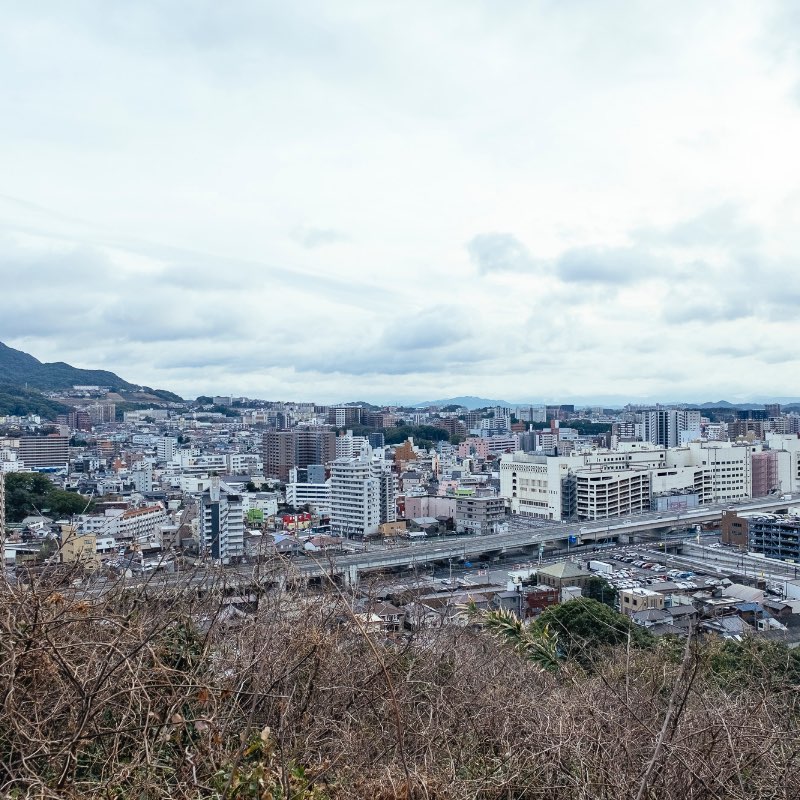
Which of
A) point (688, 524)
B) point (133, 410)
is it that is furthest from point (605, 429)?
point (133, 410)

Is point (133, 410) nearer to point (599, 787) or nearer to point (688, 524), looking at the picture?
point (688, 524)

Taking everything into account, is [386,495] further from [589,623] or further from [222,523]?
[589,623]

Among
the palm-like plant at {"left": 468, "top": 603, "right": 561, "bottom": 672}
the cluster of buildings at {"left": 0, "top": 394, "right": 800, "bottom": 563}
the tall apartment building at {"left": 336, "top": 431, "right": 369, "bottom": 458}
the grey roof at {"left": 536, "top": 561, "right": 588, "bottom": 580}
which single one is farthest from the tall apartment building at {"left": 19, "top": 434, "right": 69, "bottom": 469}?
the palm-like plant at {"left": 468, "top": 603, "right": 561, "bottom": 672}

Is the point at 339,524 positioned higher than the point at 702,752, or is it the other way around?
the point at 702,752

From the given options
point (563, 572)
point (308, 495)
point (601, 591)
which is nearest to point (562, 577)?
point (563, 572)

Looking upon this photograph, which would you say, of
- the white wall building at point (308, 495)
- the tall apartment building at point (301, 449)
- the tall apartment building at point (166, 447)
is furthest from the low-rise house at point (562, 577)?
the tall apartment building at point (166, 447)

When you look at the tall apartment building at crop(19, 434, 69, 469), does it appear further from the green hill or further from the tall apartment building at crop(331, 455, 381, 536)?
the tall apartment building at crop(331, 455, 381, 536)
